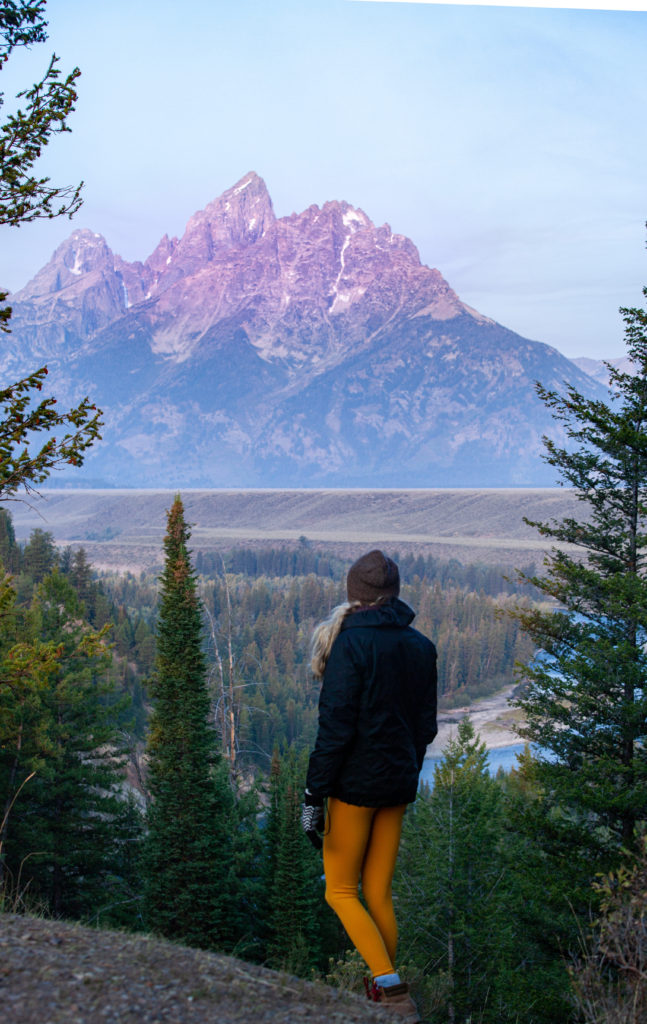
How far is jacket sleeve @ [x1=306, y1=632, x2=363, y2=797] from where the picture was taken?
3584 mm

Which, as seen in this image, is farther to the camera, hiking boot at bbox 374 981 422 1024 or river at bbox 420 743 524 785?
river at bbox 420 743 524 785

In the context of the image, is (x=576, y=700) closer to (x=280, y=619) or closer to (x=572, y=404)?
(x=572, y=404)

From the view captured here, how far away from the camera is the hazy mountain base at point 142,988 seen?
11.1ft

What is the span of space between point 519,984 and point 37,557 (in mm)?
47277

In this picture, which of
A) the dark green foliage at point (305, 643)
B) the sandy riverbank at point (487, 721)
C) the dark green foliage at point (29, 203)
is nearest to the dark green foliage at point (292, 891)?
the dark green foliage at point (29, 203)

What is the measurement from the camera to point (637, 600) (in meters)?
10.2

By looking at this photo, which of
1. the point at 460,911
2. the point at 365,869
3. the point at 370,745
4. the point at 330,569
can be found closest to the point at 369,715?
the point at 370,745

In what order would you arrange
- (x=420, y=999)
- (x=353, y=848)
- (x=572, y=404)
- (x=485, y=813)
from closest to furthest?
(x=353, y=848) < (x=420, y=999) < (x=572, y=404) < (x=485, y=813)

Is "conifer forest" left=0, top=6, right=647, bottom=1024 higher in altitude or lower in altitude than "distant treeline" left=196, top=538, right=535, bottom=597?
higher

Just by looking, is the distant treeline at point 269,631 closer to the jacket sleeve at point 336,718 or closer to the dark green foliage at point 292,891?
the dark green foliage at point 292,891

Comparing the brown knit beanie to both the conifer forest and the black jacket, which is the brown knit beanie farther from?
the conifer forest

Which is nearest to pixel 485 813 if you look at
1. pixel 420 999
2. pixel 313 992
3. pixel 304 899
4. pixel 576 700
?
pixel 304 899

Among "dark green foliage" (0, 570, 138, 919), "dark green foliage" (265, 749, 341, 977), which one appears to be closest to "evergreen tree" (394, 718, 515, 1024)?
"dark green foliage" (265, 749, 341, 977)

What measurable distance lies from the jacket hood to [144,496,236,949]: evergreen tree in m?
12.3
